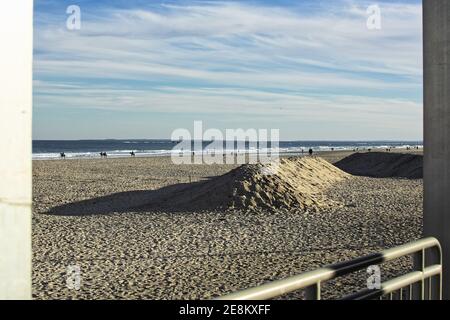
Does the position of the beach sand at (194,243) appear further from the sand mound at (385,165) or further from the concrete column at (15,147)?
the sand mound at (385,165)

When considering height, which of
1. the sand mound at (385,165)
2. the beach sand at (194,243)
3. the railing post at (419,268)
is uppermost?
the sand mound at (385,165)

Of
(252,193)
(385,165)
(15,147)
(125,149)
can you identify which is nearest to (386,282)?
(15,147)

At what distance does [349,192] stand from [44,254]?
14.7 m

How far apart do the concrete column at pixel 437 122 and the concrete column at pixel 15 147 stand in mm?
3061

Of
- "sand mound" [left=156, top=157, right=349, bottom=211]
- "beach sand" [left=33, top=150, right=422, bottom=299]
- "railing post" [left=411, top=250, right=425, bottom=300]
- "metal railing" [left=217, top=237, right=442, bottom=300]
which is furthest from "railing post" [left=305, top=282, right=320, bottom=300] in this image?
"sand mound" [left=156, top=157, right=349, bottom=211]

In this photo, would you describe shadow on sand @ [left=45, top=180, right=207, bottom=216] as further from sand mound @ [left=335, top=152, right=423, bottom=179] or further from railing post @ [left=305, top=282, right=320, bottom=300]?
railing post @ [left=305, top=282, right=320, bottom=300]

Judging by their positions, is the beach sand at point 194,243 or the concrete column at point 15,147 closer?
the concrete column at point 15,147

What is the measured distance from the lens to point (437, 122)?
4.16 metres

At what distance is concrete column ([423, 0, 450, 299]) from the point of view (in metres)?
4.10

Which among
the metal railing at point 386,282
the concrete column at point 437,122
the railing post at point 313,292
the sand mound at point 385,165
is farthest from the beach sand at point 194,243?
the sand mound at point 385,165

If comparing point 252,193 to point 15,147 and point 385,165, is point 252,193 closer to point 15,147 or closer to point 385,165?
point 15,147

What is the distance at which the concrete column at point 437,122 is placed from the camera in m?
4.10
